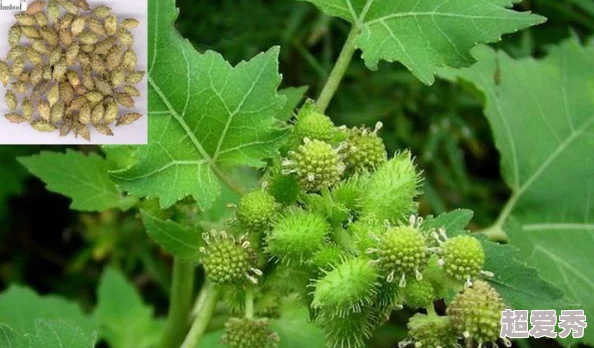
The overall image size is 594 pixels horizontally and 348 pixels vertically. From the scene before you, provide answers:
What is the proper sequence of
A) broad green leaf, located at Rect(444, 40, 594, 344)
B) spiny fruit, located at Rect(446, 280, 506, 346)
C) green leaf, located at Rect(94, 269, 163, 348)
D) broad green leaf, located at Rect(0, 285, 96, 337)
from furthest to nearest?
green leaf, located at Rect(94, 269, 163, 348) < broad green leaf, located at Rect(0, 285, 96, 337) < broad green leaf, located at Rect(444, 40, 594, 344) < spiny fruit, located at Rect(446, 280, 506, 346)

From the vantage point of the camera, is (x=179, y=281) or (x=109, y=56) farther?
(x=179, y=281)

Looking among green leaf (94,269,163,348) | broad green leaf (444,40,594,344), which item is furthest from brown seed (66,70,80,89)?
green leaf (94,269,163,348)

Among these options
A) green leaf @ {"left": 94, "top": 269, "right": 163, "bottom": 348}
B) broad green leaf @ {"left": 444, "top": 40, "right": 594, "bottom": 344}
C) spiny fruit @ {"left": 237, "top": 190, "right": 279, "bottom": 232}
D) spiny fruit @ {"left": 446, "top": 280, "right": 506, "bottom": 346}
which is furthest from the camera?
green leaf @ {"left": 94, "top": 269, "right": 163, "bottom": 348}

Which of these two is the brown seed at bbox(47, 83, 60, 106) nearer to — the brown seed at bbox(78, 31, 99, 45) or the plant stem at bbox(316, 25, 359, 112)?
the brown seed at bbox(78, 31, 99, 45)

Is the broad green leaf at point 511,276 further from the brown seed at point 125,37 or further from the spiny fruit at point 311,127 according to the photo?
the brown seed at point 125,37

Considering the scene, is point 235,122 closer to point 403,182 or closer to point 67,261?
point 403,182

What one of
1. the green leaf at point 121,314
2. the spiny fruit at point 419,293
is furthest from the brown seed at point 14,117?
the green leaf at point 121,314

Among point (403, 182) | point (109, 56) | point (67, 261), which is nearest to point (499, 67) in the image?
point (403, 182)
